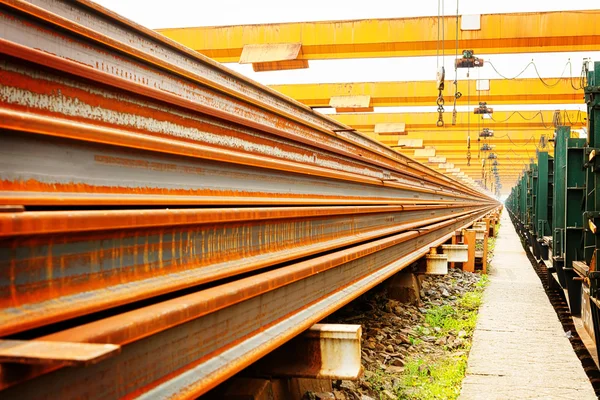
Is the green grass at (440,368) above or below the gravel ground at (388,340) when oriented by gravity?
below

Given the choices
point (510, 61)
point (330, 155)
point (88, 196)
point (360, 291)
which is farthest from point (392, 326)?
point (510, 61)

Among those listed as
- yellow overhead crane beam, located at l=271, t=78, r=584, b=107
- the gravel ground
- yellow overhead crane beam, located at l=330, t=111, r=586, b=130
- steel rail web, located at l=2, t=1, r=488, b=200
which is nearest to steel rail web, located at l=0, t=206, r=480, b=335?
steel rail web, located at l=2, t=1, r=488, b=200

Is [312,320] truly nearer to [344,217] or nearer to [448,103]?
[344,217]

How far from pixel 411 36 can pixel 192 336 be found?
349 inches

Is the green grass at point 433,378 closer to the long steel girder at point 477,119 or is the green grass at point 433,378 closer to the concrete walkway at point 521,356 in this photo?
the concrete walkway at point 521,356

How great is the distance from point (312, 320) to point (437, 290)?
654 centimetres

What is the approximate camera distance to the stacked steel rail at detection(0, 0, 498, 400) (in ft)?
4.62

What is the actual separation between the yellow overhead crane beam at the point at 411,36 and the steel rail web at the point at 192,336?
7.19 m

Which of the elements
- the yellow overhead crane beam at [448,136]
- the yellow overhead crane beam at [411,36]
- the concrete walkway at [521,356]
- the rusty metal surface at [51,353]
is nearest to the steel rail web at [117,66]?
the rusty metal surface at [51,353]

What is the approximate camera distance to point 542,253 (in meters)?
12.2

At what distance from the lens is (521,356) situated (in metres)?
5.43

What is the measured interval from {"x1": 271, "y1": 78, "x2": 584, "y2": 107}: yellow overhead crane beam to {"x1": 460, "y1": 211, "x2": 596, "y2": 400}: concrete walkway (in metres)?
7.20

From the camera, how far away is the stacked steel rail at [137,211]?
1.41m

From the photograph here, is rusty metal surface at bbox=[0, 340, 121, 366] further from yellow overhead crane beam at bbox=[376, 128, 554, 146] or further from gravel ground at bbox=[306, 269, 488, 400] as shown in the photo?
yellow overhead crane beam at bbox=[376, 128, 554, 146]
